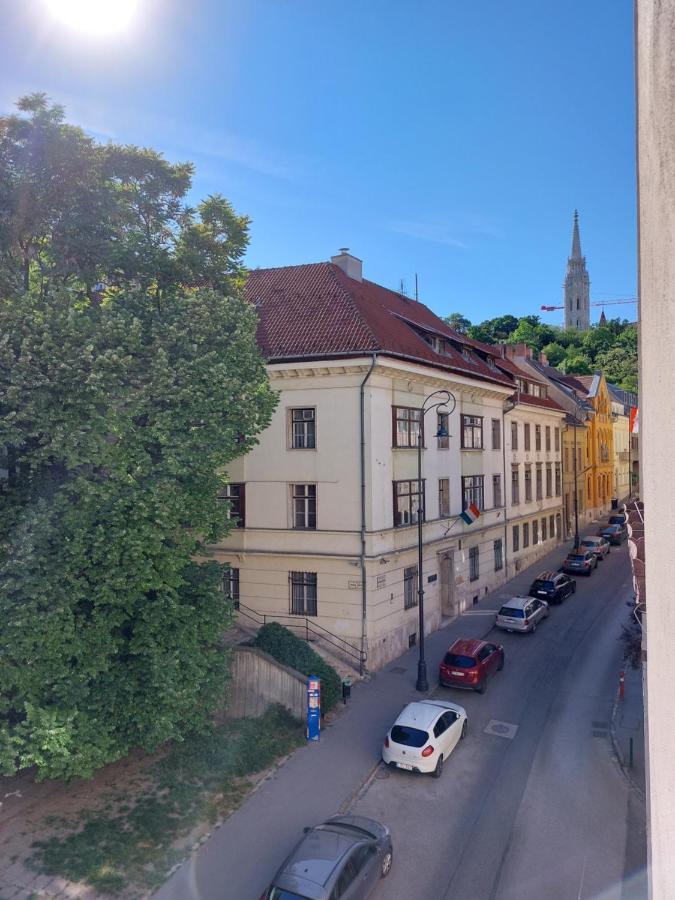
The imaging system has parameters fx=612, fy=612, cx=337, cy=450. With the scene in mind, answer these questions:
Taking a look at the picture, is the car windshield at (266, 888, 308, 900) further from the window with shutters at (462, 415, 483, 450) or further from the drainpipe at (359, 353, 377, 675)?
the window with shutters at (462, 415, 483, 450)

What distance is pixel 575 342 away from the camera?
113 metres

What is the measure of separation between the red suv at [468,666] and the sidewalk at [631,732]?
4.02 meters

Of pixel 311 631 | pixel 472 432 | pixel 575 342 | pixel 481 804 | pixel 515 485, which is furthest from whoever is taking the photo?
pixel 575 342

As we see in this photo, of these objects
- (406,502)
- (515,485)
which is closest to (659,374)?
(406,502)

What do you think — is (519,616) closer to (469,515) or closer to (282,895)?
(469,515)

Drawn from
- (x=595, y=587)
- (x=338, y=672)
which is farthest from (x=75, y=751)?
(x=595, y=587)

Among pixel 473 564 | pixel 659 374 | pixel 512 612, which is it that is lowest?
pixel 512 612

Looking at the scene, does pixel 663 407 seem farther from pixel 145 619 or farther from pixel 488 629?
pixel 488 629

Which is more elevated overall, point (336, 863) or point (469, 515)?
point (469, 515)

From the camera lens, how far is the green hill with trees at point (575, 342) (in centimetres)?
9262

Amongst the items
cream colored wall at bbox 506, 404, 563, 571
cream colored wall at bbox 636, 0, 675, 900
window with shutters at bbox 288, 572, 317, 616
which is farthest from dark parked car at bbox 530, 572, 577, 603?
cream colored wall at bbox 636, 0, 675, 900

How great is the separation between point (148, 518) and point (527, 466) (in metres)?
31.0

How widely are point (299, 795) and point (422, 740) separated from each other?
3.20 metres

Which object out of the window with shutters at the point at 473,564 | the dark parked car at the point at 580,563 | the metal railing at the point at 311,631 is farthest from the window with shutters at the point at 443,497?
the dark parked car at the point at 580,563
